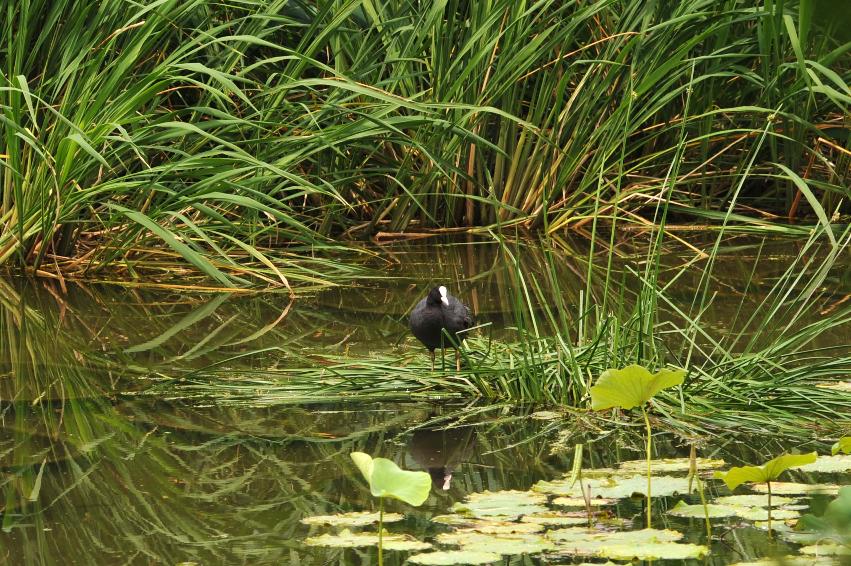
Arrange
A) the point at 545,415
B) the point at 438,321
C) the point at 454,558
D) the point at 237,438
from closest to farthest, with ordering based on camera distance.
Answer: the point at 454,558
the point at 237,438
the point at 545,415
the point at 438,321

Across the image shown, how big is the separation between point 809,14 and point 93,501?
2200 mm

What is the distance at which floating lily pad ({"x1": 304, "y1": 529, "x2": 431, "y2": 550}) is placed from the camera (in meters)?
2.10

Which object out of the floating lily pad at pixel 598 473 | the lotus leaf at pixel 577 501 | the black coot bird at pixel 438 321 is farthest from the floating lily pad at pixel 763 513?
the black coot bird at pixel 438 321

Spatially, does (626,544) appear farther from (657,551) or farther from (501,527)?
(501,527)

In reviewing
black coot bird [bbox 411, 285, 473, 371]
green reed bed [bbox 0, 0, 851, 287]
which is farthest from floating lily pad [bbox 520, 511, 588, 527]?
green reed bed [bbox 0, 0, 851, 287]

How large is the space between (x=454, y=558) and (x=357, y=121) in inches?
137

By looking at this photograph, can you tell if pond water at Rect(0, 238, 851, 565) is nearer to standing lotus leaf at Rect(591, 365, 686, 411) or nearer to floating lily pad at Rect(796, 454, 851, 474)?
floating lily pad at Rect(796, 454, 851, 474)

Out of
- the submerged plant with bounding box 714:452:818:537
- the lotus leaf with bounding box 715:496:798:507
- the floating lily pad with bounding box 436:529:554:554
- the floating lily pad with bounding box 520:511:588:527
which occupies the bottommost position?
the floating lily pad with bounding box 436:529:554:554

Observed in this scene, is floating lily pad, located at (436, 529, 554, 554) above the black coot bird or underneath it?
underneath

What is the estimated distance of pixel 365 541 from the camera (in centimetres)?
213

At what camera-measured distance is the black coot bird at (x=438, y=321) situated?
3592mm

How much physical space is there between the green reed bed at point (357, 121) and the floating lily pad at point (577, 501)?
2162mm

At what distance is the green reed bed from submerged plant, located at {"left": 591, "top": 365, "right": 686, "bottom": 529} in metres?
2.16

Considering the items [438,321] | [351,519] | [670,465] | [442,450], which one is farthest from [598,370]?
[351,519]
